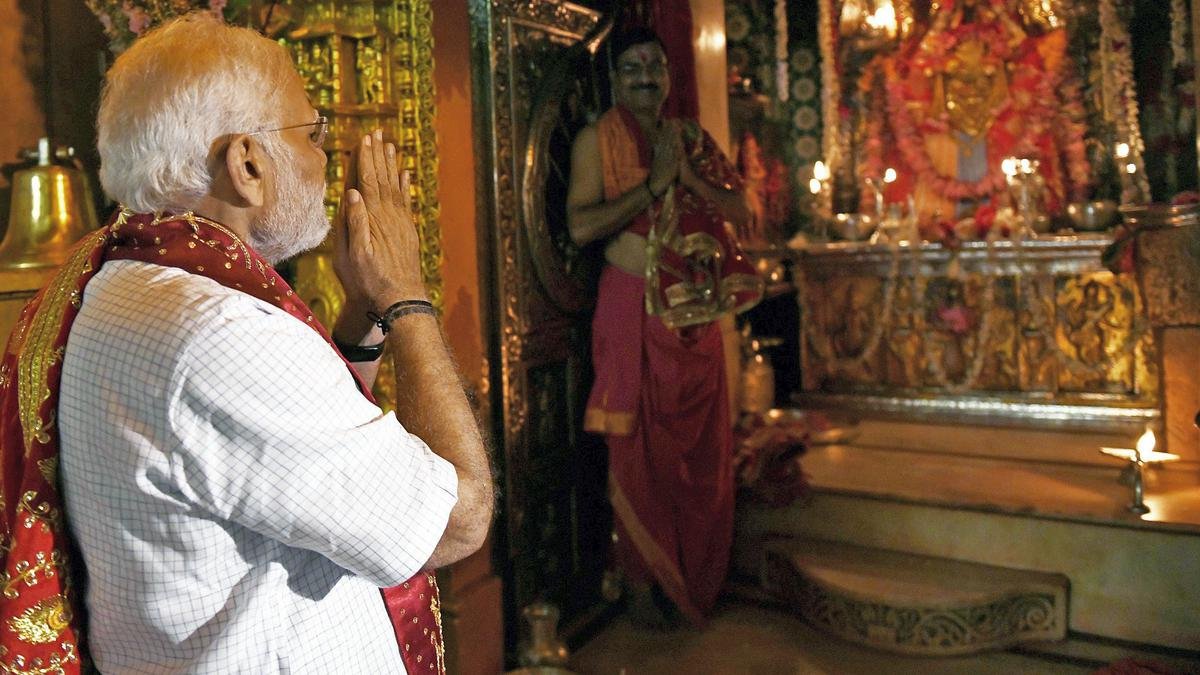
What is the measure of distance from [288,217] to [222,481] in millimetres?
442

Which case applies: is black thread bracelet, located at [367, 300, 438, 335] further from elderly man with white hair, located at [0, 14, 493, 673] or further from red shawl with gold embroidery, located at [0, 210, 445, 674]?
red shawl with gold embroidery, located at [0, 210, 445, 674]

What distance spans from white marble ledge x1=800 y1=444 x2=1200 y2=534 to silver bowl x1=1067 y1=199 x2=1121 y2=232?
2.12 m

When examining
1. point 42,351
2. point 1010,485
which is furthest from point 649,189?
point 42,351

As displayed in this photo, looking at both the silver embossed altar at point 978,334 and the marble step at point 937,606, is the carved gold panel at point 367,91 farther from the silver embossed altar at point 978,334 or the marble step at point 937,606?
the silver embossed altar at point 978,334

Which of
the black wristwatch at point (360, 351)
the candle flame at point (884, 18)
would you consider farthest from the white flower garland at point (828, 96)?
the black wristwatch at point (360, 351)

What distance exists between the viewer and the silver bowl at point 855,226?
6.64 metres

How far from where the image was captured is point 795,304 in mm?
6812

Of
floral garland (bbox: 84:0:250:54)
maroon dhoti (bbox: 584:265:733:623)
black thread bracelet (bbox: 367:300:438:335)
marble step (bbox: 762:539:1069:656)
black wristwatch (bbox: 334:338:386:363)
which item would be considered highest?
floral garland (bbox: 84:0:250:54)

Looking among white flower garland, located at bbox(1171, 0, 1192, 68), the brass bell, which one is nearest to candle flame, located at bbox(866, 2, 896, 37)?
white flower garland, located at bbox(1171, 0, 1192, 68)

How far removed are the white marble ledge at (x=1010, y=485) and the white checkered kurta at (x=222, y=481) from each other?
313 cm

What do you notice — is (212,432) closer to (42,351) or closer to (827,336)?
(42,351)

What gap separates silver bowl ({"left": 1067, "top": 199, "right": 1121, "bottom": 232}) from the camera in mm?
6141

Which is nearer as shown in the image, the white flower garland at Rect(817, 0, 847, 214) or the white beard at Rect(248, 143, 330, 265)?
the white beard at Rect(248, 143, 330, 265)

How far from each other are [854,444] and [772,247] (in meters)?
1.96
